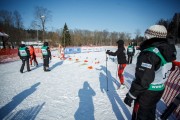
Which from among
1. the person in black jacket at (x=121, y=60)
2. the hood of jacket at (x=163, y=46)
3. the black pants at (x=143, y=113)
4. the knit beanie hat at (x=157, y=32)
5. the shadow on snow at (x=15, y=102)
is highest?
the knit beanie hat at (x=157, y=32)

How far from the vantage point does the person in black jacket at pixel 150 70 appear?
225 cm

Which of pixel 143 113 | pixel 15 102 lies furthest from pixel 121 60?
pixel 15 102

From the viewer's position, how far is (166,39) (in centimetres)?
241

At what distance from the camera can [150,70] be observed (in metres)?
2.23

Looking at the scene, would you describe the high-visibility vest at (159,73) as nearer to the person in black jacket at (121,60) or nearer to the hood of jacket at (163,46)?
the hood of jacket at (163,46)

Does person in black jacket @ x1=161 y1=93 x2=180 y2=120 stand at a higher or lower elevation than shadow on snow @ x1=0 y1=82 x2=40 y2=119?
higher

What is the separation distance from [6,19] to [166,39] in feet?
193

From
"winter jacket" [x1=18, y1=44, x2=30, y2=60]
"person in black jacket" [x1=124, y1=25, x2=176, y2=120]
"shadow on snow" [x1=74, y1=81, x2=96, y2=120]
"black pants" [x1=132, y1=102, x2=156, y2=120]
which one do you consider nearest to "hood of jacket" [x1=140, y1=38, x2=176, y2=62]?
"person in black jacket" [x1=124, y1=25, x2=176, y2=120]

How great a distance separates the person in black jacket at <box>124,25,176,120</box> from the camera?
2.25m

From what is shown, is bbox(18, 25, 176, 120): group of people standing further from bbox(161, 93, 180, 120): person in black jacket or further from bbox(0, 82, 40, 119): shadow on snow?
bbox(0, 82, 40, 119): shadow on snow

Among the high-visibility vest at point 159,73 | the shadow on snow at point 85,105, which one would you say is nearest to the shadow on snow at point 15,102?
the shadow on snow at point 85,105

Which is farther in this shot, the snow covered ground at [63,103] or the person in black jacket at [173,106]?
the snow covered ground at [63,103]

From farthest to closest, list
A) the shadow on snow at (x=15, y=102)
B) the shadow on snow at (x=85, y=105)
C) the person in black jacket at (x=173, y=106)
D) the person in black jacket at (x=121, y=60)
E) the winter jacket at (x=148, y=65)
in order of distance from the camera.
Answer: the person in black jacket at (x=121, y=60) < the shadow on snow at (x=15, y=102) < the shadow on snow at (x=85, y=105) < the person in black jacket at (x=173, y=106) < the winter jacket at (x=148, y=65)

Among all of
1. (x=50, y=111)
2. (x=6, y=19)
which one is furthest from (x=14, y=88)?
(x=6, y=19)
